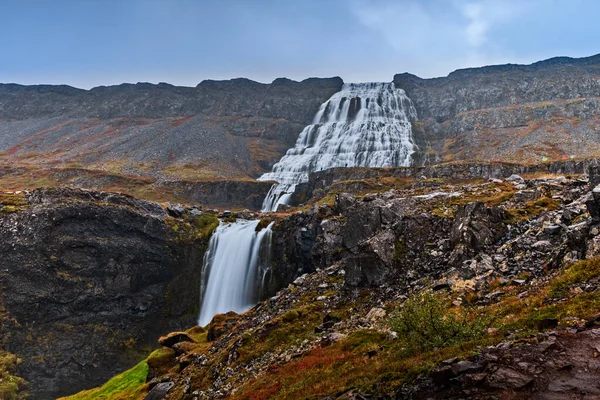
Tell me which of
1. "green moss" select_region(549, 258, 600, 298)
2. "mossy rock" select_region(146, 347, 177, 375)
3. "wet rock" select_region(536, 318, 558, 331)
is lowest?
"mossy rock" select_region(146, 347, 177, 375)

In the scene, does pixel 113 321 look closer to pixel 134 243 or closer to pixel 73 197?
pixel 134 243

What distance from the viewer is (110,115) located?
184625 millimetres

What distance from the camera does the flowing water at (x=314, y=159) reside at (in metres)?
52.1

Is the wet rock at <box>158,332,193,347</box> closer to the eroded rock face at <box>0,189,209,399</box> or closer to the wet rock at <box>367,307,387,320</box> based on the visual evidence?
the wet rock at <box>367,307,387,320</box>

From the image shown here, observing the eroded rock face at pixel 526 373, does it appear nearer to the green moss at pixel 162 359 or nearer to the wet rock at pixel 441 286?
the wet rock at pixel 441 286

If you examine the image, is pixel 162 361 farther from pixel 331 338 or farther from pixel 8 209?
pixel 8 209

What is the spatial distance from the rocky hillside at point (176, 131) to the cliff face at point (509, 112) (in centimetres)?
5276

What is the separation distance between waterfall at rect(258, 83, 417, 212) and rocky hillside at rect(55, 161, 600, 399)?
220 feet

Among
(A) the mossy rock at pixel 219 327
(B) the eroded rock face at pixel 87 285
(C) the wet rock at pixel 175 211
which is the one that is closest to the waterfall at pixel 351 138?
(C) the wet rock at pixel 175 211

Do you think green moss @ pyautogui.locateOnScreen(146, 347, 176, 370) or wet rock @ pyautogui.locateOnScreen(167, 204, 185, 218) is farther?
wet rock @ pyautogui.locateOnScreen(167, 204, 185, 218)

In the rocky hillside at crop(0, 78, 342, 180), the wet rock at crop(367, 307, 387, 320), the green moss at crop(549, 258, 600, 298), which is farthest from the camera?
the rocky hillside at crop(0, 78, 342, 180)

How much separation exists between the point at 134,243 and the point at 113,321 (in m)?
11.0

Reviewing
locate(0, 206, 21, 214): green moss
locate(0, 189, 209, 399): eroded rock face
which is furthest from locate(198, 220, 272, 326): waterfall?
locate(0, 206, 21, 214): green moss

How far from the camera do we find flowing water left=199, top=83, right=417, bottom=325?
52062 mm
